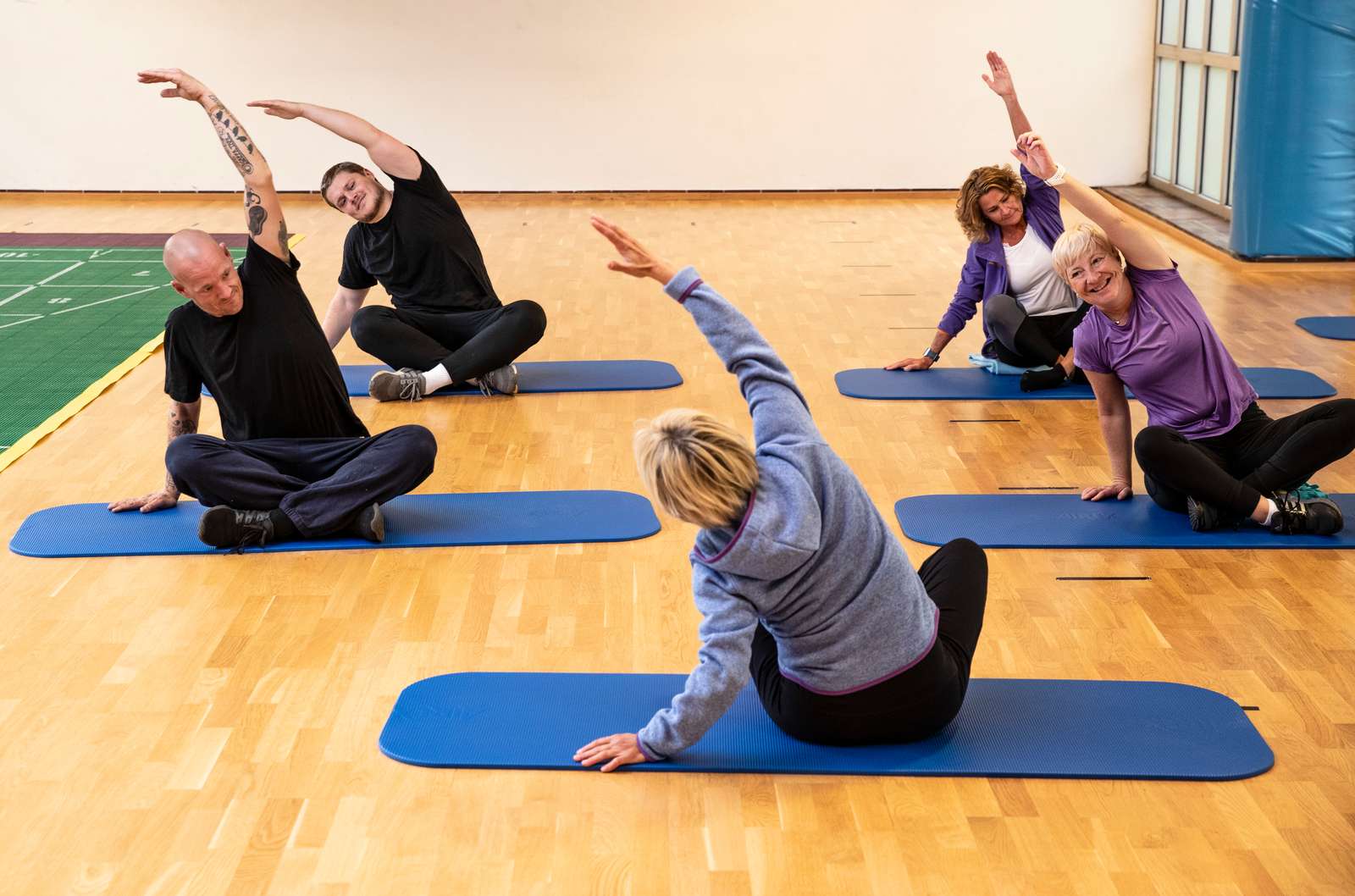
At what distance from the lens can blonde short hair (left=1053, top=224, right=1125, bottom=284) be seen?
325cm

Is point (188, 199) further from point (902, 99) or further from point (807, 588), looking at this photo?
point (807, 588)

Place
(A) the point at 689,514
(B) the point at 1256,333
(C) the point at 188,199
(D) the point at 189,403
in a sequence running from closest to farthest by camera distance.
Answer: (A) the point at 689,514 → (D) the point at 189,403 → (B) the point at 1256,333 → (C) the point at 188,199

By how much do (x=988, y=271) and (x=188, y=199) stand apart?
256 inches

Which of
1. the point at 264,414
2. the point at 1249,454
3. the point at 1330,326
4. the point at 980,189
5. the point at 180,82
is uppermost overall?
the point at 180,82

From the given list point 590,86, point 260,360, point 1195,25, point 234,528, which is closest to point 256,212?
point 260,360

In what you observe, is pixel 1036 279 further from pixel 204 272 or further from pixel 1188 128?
pixel 1188 128

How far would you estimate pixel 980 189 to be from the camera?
4.46 meters

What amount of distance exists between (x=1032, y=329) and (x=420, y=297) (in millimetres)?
2232

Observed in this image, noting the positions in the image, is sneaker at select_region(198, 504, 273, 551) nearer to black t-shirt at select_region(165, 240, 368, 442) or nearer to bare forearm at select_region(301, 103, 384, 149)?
black t-shirt at select_region(165, 240, 368, 442)

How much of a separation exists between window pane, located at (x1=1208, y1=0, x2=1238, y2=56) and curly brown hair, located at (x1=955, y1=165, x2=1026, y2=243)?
4.02 m

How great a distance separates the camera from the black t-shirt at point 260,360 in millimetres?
3316

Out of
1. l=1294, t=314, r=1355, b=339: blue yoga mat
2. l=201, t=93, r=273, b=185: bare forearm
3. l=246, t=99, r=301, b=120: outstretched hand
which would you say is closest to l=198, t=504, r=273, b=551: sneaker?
l=201, t=93, r=273, b=185: bare forearm

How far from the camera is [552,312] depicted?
611cm

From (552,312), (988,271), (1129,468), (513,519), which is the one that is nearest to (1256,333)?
(988,271)
